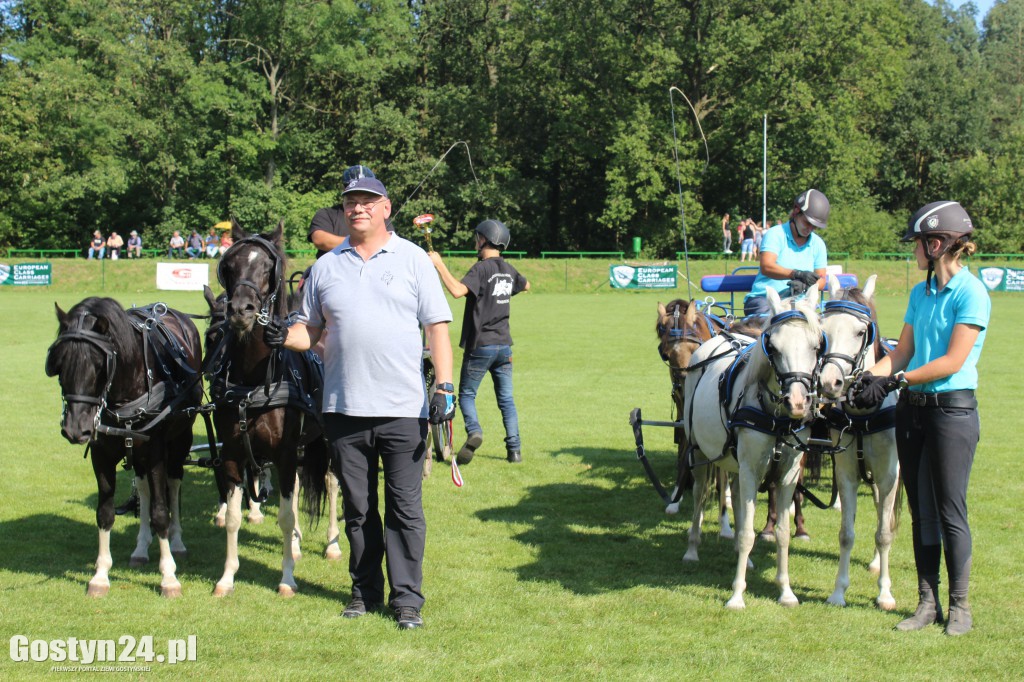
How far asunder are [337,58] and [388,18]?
157 inches

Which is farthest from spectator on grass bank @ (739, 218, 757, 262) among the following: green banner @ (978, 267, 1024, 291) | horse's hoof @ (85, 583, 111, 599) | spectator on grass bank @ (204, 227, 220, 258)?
horse's hoof @ (85, 583, 111, 599)

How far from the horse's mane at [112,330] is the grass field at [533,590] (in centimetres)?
153

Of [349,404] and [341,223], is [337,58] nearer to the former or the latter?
[341,223]

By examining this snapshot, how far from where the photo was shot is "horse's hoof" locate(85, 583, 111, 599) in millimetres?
6527

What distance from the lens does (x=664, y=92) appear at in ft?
160

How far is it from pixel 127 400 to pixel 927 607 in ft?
16.7

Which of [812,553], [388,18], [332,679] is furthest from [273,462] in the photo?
[388,18]

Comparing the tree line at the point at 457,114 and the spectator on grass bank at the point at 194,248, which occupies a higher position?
the tree line at the point at 457,114

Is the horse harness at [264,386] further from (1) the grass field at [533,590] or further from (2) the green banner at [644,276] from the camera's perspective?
(2) the green banner at [644,276]

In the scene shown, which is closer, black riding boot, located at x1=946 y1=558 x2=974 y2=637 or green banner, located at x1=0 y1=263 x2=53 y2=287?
black riding boot, located at x1=946 y1=558 x2=974 y2=637

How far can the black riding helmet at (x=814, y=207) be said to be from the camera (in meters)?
7.60

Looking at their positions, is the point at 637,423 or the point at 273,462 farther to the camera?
the point at 637,423

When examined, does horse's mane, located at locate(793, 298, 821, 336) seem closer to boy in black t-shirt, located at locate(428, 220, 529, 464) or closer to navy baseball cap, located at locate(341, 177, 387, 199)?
navy baseball cap, located at locate(341, 177, 387, 199)

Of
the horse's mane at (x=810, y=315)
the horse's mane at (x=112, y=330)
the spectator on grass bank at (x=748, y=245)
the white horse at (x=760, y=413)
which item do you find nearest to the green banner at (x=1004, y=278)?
the spectator on grass bank at (x=748, y=245)
